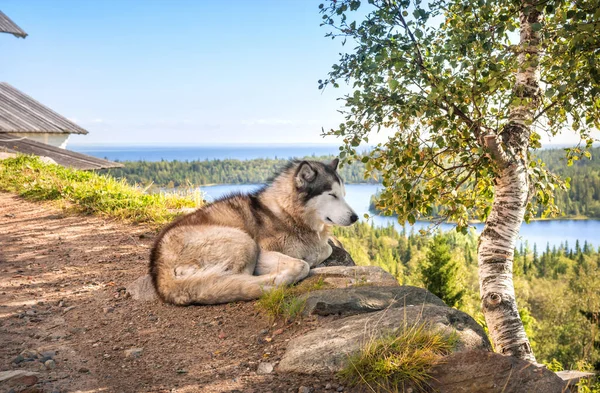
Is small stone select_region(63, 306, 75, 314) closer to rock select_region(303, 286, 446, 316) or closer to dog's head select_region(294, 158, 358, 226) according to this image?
rock select_region(303, 286, 446, 316)

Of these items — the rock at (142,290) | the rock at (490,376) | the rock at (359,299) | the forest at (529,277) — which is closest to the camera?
the rock at (490,376)

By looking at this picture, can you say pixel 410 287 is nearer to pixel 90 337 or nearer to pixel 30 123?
pixel 90 337

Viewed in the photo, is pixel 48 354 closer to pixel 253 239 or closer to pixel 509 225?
pixel 253 239

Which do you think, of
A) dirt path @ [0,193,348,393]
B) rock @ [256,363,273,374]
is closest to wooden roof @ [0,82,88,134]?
dirt path @ [0,193,348,393]

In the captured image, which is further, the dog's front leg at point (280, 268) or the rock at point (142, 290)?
the rock at point (142, 290)

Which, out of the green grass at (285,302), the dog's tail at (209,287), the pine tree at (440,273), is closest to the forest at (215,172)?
the dog's tail at (209,287)

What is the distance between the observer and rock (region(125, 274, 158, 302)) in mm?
6004

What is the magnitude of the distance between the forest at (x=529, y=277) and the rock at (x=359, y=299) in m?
17.6

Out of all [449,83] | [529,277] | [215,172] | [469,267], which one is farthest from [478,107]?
[529,277]

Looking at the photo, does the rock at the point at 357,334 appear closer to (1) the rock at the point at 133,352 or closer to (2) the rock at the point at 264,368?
(2) the rock at the point at 264,368

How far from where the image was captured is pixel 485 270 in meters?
7.50

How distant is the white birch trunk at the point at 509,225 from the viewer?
281 inches

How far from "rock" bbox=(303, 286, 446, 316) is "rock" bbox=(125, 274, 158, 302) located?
2.16m

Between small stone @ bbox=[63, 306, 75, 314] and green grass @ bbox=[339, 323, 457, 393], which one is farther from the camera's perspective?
small stone @ bbox=[63, 306, 75, 314]
